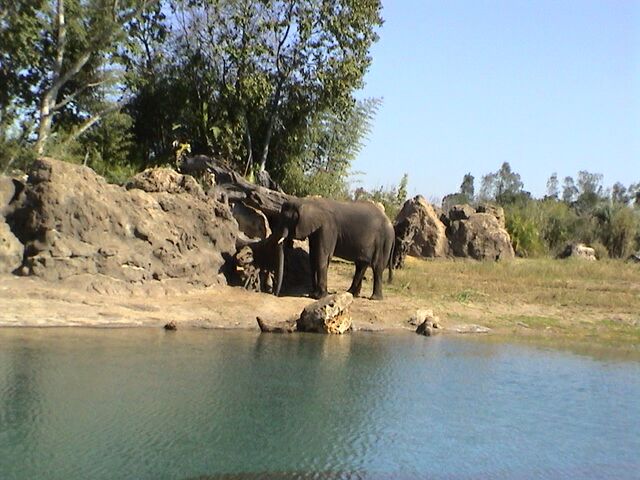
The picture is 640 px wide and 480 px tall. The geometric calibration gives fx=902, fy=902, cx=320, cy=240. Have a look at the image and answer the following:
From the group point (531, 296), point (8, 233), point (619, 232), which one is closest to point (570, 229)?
point (619, 232)

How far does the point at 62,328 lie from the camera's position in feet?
42.6

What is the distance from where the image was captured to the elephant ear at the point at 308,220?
17.4 m

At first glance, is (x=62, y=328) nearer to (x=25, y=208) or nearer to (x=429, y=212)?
(x=25, y=208)

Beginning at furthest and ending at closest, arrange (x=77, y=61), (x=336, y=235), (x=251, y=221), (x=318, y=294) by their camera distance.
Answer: (x=77, y=61) < (x=251, y=221) < (x=336, y=235) < (x=318, y=294)

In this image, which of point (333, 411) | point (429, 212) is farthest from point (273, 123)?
point (333, 411)

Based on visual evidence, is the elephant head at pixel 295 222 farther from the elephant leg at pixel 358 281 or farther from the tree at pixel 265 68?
the tree at pixel 265 68

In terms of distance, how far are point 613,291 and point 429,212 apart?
26.0 ft

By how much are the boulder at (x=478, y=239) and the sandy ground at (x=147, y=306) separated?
10951 millimetres

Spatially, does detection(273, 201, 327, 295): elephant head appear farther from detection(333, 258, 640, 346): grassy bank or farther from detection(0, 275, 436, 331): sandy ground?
detection(333, 258, 640, 346): grassy bank

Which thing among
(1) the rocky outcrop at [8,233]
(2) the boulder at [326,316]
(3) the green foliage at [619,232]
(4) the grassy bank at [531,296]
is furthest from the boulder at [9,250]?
(3) the green foliage at [619,232]

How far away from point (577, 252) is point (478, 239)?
6.16 m

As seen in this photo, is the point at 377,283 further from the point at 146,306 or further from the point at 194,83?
the point at 194,83

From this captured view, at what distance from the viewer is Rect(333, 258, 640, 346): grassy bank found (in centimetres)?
1662

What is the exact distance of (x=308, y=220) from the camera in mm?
17547
